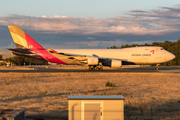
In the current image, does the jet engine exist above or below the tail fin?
below

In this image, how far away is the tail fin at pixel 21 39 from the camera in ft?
123

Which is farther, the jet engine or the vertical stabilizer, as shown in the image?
the vertical stabilizer

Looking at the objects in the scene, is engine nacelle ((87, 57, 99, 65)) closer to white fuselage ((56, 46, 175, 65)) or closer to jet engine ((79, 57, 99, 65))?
jet engine ((79, 57, 99, 65))

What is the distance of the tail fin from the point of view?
37.6 meters

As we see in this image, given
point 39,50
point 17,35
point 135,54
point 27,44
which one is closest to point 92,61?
point 135,54

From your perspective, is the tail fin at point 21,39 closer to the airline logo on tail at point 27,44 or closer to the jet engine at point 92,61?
the airline logo on tail at point 27,44

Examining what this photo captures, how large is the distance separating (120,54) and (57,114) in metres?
30.2

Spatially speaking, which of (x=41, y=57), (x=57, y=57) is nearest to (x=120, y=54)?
(x=57, y=57)

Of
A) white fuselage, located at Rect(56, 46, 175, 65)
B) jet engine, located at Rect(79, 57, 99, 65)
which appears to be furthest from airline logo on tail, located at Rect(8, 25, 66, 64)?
jet engine, located at Rect(79, 57, 99, 65)

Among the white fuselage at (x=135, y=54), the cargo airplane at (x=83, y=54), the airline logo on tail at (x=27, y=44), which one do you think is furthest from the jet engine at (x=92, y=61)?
the airline logo on tail at (x=27, y=44)

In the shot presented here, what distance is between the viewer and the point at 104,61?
36.9m

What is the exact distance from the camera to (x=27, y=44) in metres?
37.6

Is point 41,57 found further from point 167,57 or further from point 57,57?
point 167,57

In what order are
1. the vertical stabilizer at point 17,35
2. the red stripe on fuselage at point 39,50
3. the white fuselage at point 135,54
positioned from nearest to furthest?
the red stripe on fuselage at point 39,50 < the vertical stabilizer at point 17,35 < the white fuselage at point 135,54
